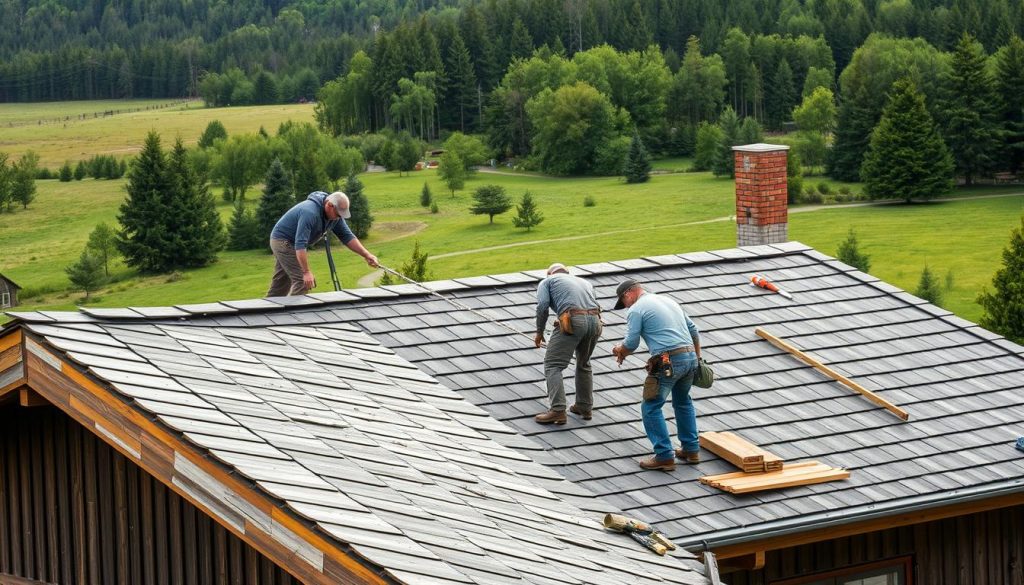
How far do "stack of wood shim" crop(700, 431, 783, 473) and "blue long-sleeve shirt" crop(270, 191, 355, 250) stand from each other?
4376 mm

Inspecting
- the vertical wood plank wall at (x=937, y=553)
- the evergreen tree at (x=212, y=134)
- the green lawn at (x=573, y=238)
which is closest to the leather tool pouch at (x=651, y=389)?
the vertical wood plank wall at (x=937, y=553)

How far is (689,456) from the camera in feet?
35.8

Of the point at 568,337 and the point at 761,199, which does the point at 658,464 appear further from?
the point at 761,199

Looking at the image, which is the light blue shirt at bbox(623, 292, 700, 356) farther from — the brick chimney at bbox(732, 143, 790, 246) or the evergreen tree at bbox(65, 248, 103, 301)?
the evergreen tree at bbox(65, 248, 103, 301)

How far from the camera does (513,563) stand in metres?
7.54

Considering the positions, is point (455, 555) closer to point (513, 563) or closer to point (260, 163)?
point (513, 563)

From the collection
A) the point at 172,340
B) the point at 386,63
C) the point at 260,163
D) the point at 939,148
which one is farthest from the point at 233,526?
the point at 386,63

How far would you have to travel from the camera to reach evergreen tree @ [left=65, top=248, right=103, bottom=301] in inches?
3172

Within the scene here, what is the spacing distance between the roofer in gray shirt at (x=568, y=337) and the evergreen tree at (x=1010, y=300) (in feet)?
120

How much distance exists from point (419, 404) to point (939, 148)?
8072 cm

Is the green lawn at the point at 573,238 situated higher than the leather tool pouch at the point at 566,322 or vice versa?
the leather tool pouch at the point at 566,322

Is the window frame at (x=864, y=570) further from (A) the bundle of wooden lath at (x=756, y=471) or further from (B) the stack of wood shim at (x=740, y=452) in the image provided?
(B) the stack of wood shim at (x=740, y=452)

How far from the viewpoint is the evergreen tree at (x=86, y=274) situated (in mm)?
80562

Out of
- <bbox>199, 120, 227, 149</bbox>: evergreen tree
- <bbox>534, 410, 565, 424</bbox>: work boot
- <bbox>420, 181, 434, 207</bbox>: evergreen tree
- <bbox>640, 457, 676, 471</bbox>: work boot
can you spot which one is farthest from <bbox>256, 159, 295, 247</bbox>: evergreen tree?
<bbox>640, 457, 676, 471</bbox>: work boot
